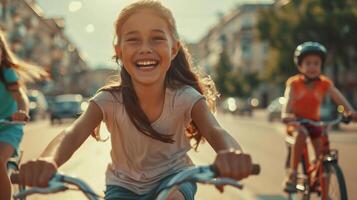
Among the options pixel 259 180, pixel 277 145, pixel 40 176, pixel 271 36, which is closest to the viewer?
pixel 40 176

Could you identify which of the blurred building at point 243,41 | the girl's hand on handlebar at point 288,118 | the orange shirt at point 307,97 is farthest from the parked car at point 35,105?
the blurred building at point 243,41

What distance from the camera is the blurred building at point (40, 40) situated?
70500 millimetres

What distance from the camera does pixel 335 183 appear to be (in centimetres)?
558

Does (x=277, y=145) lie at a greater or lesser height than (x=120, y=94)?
lesser

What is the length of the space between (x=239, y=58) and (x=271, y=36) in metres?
68.2

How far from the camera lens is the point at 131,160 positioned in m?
3.23

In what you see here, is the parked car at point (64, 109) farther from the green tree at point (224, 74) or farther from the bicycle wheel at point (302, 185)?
the green tree at point (224, 74)

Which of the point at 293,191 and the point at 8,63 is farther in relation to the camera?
the point at 293,191

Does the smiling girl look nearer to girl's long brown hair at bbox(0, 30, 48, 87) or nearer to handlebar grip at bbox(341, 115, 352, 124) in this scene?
girl's long brown hair at bbox(0, 30, 48, 87)

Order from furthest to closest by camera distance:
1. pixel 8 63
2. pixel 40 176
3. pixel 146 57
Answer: pixel 8 63 < pixel 146 57 < pixel 40 176

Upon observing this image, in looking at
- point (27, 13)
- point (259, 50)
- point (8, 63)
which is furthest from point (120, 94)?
point (259, 50)

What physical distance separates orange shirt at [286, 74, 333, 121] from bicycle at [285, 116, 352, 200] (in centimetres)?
26

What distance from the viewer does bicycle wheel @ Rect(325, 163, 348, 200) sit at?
213 inches

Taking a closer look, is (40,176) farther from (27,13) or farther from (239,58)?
(239,58)
